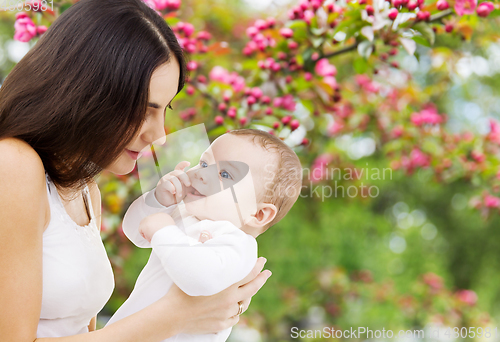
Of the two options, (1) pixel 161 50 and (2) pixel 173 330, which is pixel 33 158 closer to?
(1) pixel 161 50

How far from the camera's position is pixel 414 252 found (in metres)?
2.97

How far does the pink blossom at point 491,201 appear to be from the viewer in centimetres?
175

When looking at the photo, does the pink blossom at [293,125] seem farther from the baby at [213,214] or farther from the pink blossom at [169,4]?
the pink blossom at [169,4]

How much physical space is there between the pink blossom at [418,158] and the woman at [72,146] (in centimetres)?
140

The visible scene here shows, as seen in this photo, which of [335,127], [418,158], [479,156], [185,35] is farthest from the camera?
[335,127]

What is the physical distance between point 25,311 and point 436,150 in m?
1.77

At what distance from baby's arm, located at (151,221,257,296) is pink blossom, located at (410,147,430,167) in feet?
4.63

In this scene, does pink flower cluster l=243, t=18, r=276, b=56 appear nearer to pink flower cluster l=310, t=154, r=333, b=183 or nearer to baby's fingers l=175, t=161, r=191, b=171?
baby's fingers l=175, t=161, r=191, b=171

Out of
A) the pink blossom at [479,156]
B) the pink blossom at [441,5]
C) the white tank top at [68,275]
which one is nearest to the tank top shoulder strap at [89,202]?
the white tank top at [68,275]

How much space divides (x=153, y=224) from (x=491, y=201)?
1639 millimetres

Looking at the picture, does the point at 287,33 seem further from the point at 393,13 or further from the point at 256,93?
the point at 393,13

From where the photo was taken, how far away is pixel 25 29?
3.65 feet

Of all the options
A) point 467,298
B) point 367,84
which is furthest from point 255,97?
point 467,298

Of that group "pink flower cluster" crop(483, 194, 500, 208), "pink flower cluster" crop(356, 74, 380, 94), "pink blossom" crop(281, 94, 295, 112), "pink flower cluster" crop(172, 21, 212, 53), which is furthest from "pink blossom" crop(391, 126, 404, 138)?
"pink flower cluster" crop(172, 21, 212, 53)
